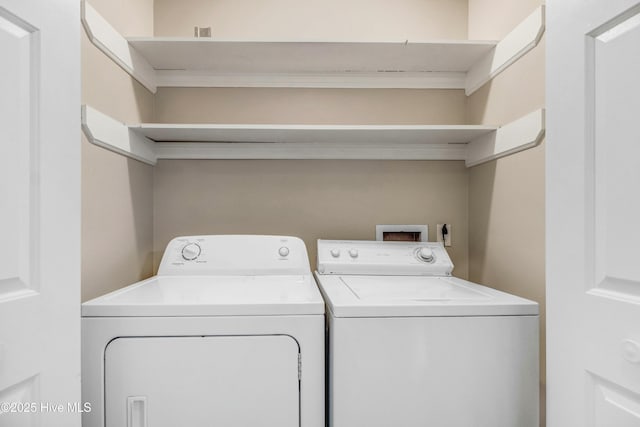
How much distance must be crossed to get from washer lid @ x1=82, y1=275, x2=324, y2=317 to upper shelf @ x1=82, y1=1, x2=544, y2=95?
940 mm

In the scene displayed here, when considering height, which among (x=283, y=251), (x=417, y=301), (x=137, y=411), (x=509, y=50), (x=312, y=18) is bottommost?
(x=137, y=411)

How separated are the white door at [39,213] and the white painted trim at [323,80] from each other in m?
1.05

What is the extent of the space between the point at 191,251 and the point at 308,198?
66cm

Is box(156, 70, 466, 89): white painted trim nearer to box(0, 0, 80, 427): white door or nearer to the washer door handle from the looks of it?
box(0, 0, 80, 427): white door

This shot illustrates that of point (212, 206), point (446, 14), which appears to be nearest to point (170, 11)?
point (212, 206)

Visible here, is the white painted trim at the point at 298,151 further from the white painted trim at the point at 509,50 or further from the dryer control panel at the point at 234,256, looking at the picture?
the dryer control panel at the point at 234,256

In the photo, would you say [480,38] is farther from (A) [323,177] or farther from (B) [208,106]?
(B) [208,106]

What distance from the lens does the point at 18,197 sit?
0.79 m

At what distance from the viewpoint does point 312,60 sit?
1866 millimetres

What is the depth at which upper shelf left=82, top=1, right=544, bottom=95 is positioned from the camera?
1.57m

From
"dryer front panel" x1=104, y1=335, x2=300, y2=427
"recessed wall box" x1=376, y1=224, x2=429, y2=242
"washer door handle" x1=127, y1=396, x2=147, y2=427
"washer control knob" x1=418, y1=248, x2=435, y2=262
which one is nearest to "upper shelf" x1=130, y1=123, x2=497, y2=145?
"recessed wall box" x1=376, y1=224, x2=429, y2=242

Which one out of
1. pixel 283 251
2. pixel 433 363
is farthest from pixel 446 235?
pixel 433 363

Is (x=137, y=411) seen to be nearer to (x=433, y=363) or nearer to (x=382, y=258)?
(x=433, y=363)

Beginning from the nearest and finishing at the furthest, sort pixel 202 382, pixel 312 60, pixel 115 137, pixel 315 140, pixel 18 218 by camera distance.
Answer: pixel 18 218 → pixel 202 382 → pixel 115 137 → pixel 312 60 → pixel 315 140
